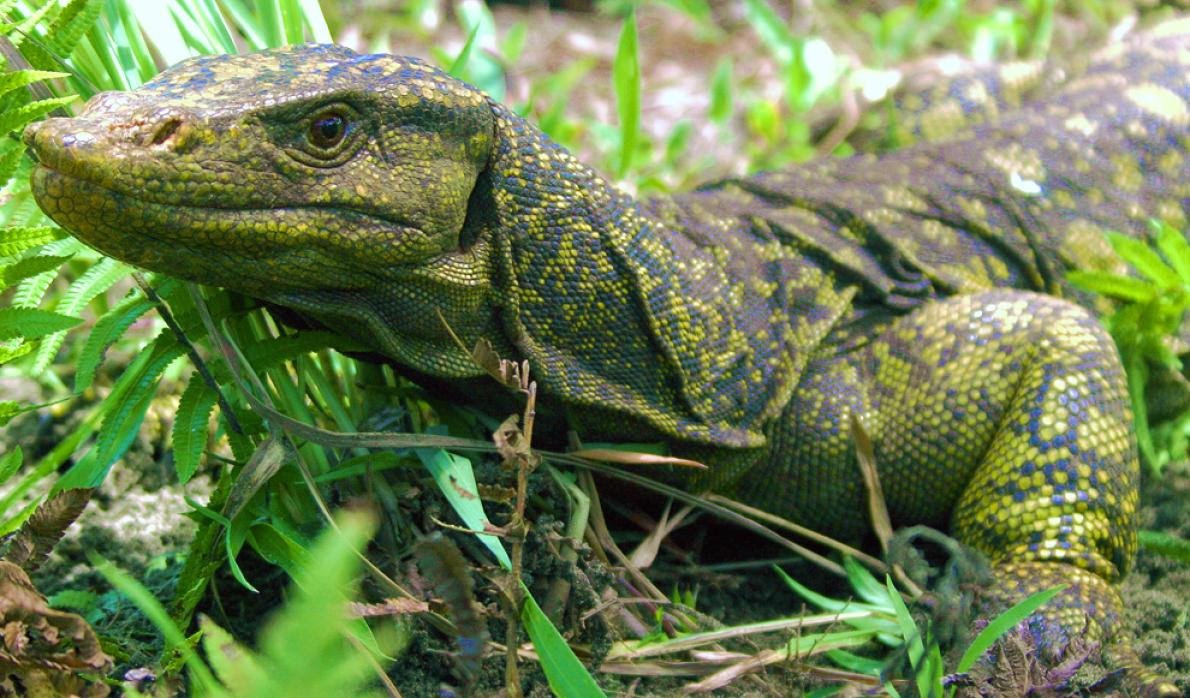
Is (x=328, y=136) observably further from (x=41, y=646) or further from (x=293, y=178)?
(x=41, y=646)

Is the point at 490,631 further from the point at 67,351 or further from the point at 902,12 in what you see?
the point at 902,12

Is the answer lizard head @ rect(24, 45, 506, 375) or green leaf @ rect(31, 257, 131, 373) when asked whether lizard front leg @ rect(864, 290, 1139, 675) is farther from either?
green leaf @ rect(31, 257, 131, 373)

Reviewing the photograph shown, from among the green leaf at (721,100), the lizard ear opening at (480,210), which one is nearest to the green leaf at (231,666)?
the lizard ear opening at (480,210)

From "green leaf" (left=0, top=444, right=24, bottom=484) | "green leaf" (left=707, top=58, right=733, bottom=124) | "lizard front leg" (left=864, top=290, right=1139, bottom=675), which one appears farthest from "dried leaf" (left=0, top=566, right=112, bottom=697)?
"green leaf" (left=707, top=58, right=733, bottom=124)

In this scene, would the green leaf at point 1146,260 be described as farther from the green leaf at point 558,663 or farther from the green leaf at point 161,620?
the green leaf at point 161,620

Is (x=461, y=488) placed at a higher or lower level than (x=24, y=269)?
lower

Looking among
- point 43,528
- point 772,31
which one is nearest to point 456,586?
point 43,528

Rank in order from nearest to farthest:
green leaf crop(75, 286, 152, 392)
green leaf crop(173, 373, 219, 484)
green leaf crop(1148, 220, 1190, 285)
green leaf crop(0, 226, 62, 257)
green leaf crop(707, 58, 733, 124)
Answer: green leaf crop(0, 226, 62, 257)
green leaf crop(173, 373, 219, 484)
green leaf crop(75, 286, 152, 392)
green leaf crop(1148, 220, 1190, 285)
green leaf crop(707, 58, 733, 124)
